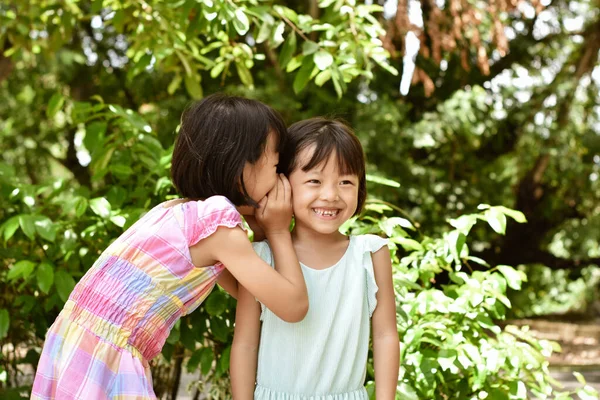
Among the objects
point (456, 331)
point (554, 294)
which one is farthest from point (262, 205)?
point (554, 294)

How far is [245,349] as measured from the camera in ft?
5.95

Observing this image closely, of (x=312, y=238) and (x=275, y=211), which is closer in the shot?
(x=275, y=211)

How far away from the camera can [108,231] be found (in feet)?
8.83

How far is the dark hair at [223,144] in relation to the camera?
5.66 ft

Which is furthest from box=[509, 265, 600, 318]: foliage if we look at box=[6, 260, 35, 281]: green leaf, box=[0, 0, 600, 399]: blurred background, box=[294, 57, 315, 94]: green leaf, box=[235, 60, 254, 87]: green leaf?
box=[6, 260, 35, 281]: green leaf

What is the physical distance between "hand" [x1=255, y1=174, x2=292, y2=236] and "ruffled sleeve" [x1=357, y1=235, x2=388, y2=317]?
0.71ft

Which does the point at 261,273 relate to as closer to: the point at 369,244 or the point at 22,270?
the point at 369,244

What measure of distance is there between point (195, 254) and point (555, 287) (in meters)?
11.8

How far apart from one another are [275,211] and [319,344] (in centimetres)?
32

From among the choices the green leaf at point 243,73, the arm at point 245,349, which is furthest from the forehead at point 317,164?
the green leaf at point 243,73

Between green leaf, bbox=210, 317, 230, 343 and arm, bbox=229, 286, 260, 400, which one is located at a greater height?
green leaf, bbox=210, 317, 230, 343

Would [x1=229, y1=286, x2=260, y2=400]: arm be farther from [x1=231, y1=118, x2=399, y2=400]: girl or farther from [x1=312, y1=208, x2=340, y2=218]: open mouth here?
[x1=312, y1=208, x2=340, y2=218]: open mouth

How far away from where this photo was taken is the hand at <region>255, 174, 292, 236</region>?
1.74 metres

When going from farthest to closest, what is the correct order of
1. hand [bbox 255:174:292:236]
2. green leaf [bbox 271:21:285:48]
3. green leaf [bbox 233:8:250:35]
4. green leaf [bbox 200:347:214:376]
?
green leaf [bbox 271:21:285:48] < green leaf [bbox 233:8:250:35] < green leaf [bbox 200:347:214:376] < hand [bbox 255:174:292:236]
